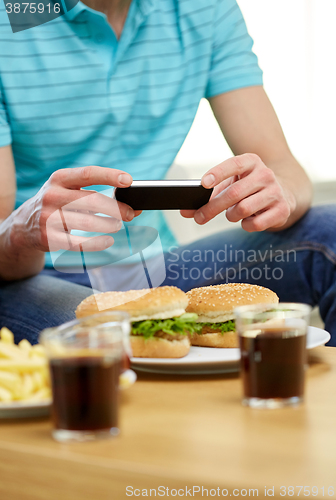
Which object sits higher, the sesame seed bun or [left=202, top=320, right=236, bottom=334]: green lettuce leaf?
the sesame seed bun

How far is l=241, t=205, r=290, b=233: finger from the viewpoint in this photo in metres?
1.12

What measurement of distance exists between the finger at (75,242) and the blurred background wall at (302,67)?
64.4 inches

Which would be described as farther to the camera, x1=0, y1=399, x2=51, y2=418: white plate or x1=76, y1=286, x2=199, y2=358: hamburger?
x1=76, y1=286, x2=199, y2=358: hamburger

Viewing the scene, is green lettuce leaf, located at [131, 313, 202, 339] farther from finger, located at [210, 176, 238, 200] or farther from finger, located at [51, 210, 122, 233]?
finger, located at [210, 176, 238, 200]

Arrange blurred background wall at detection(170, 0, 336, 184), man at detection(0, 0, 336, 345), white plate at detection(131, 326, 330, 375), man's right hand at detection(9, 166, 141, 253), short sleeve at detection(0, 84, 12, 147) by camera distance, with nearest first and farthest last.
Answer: white plate at detection(131, 326, 330, 375), man's right hand at detection(9, 166, 141, 253), man at detection(0, 0, 336, 345), short sleeve at detection(0, 84, 12, 147), blurred background wall at detection(170, 0, 336, 184)

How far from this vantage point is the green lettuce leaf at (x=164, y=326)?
0.70 meters

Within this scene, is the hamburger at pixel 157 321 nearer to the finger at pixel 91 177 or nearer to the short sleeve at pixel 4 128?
the finger at pixel 91 177

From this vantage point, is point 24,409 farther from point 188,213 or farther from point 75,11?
point 75,11

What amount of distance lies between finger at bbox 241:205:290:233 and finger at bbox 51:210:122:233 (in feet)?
1.08

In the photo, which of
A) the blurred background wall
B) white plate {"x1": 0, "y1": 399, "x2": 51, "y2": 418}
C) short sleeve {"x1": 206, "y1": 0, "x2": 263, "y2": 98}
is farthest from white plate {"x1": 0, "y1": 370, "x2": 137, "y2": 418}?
the blurred background wall

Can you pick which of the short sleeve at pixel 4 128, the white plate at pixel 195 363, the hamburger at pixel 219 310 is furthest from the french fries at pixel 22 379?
the short sleeve at pixel 4 128

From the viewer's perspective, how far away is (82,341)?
43 cm

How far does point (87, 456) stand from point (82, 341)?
3.6 inches

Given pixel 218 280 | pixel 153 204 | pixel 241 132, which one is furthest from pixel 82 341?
pixel 241 132
